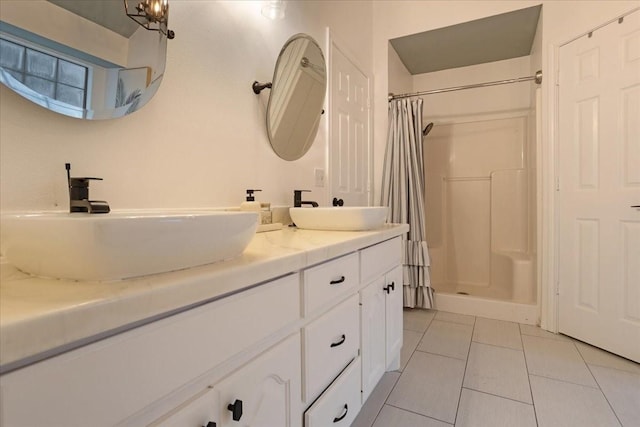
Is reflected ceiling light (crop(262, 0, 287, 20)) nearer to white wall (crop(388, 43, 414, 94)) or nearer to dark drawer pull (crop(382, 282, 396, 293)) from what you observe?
dark drawer pull (crop(382, 282, 396, 293))

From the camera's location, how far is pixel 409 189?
8.85 feet

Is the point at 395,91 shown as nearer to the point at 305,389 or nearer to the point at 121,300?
the point at 305,389

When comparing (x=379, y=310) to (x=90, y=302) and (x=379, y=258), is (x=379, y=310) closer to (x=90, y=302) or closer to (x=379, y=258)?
(x=379, y=258)

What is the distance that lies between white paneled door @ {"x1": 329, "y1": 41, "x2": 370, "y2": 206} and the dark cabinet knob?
1.61 metres

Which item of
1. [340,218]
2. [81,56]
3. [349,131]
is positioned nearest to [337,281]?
[340,218]

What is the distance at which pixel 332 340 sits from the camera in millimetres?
1005

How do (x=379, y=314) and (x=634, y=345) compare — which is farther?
(x=634, y=345)

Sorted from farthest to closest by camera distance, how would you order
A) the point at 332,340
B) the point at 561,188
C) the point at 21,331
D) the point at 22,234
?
1. the point at 561,188
2. the point at 332,340
3. the point at 22,234
4. the point at 21,331

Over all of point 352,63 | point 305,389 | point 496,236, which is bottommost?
point 305,389

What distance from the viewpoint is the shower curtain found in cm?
269

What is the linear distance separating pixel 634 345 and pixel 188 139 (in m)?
2.58

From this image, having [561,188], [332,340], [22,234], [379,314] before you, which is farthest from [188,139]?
[561,188]

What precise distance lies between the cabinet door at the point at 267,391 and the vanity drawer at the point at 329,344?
0.05 m

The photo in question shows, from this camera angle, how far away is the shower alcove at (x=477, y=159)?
2.80m
